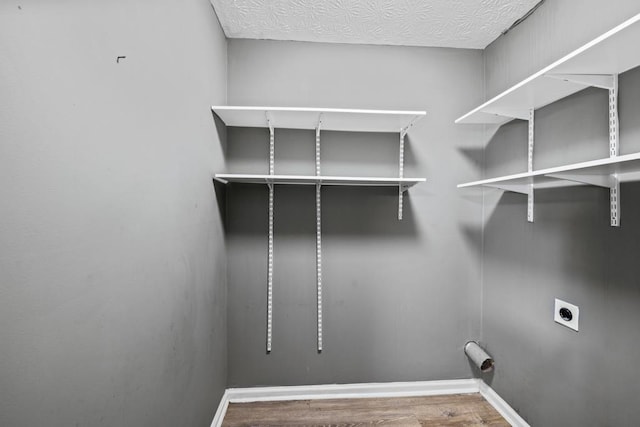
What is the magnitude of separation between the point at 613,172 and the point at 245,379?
2.15m

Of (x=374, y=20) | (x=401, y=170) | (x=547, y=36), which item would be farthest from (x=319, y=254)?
(x=547, y=36)

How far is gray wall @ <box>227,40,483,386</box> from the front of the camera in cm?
173

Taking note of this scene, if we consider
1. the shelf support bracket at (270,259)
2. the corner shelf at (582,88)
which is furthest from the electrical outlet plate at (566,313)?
the shelf support bracket at (270,259)

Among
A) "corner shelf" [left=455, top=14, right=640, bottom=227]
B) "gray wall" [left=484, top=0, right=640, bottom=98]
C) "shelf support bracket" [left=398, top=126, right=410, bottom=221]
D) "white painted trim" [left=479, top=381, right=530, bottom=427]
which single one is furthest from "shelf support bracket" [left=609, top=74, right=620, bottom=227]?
"white painted trim" [left=479, top=381, right=530, bottom=427]

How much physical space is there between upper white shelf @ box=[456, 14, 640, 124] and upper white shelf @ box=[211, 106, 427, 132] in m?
0.42

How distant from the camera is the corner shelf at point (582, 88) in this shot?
2.68 ft

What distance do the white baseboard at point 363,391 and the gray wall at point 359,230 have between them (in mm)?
44

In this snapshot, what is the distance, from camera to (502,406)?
163cm

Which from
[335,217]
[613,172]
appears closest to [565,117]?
[613,172]

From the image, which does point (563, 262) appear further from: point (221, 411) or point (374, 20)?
point (221, 411)

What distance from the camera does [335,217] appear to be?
1.76 meters

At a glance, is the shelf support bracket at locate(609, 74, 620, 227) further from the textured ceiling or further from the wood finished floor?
the wood finished floor

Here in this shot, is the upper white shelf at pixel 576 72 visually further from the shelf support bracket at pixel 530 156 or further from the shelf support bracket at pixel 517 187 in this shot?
the shelf support bracket at pixel 517 187

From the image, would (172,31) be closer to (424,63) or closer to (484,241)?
(424,63)
